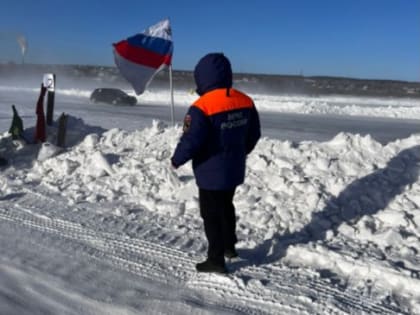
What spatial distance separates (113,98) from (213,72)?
24633 millimetres

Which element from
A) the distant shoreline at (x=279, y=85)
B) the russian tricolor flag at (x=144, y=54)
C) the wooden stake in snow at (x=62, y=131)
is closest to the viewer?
the wooden stake in snow at (x=62, y=131)

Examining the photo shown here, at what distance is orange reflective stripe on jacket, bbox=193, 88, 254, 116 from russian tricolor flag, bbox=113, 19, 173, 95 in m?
Result: 5.18

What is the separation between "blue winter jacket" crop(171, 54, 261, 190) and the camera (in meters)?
3.59

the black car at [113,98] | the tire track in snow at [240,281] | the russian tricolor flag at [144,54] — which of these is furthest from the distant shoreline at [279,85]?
the tire track in snow at [240,281]

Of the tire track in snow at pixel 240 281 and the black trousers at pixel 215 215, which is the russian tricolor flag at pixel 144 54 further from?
the black trousers at pixel 215 215

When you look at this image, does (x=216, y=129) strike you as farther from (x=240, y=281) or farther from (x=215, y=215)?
(x=240, y=281)

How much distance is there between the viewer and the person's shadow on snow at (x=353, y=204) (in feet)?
14.8

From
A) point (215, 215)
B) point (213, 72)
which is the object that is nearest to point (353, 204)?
point (215, 215)

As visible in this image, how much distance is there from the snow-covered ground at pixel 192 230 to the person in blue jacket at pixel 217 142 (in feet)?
1.25

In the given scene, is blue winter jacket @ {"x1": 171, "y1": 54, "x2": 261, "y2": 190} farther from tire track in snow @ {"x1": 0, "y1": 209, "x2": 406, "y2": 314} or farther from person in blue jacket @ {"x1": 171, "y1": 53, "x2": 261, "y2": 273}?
tire track in snow @ {"x1": 0, "y1": 209, "x2": 406, "y2": 314}

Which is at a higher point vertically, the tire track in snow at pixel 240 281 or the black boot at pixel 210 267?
the black boot at pixel 210 267

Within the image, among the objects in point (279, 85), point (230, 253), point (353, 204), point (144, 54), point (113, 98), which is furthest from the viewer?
point (279, 85)

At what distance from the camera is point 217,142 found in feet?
12.1

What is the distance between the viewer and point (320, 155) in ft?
21.4
